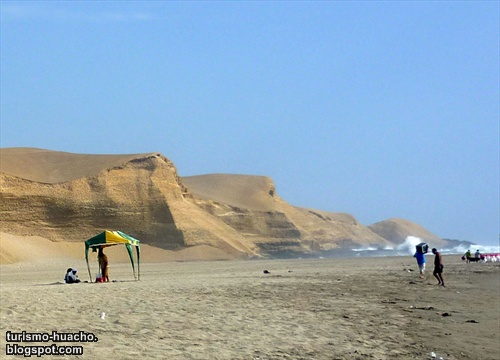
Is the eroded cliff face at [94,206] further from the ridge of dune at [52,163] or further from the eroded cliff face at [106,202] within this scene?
the ridge of dune at [52,163]

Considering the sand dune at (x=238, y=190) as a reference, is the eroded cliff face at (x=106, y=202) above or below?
below

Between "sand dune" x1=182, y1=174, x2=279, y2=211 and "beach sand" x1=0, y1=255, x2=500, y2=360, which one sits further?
"sand dune" x1=182, y1=174, x2=279, y2=211

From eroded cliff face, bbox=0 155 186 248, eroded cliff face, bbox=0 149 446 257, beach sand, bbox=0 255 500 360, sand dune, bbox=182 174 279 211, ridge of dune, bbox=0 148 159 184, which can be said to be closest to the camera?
beach sand, bbox=0 255 500 360

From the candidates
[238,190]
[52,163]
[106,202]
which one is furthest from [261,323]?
[238,190]

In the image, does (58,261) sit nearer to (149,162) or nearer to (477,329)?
(149,162)

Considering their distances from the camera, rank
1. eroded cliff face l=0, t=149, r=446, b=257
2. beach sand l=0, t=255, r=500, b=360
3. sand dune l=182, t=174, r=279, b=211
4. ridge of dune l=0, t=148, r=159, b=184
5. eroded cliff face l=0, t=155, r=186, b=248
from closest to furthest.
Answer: beach sand l=0, t=255, r=500, b=360, eroded cliff face l=0, t=155, r=186, b=248, eroded cliff face l=0, t=149, r=446, b=257, ridge of dune l=0, t=148, r=159, b=184, sand dune l=182, t=174, r=279, b=211

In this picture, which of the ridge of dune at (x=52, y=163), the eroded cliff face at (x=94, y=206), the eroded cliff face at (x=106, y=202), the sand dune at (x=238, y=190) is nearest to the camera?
the eroded cliff face at (x=94, y=206)

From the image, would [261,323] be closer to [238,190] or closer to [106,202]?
[106,202]

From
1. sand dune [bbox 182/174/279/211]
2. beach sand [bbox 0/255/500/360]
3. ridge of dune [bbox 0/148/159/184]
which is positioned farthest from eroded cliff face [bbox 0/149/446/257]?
Result: beach sand [bbox 0/255/500/360]

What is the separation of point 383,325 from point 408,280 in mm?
12462

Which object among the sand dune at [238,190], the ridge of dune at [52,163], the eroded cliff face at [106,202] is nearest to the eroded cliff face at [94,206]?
the eroded cliff face at [106,202]

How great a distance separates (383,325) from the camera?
1288 cm

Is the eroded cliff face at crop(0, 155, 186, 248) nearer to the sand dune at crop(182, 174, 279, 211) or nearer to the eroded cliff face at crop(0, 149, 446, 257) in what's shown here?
the eroded cliff face at crop(0, 149, 446, 257)

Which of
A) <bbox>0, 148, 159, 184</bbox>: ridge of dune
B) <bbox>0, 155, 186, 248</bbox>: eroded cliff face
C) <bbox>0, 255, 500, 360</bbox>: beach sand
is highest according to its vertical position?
<bbox>0, 148, 159, 184</bbox>: ridge of dune
